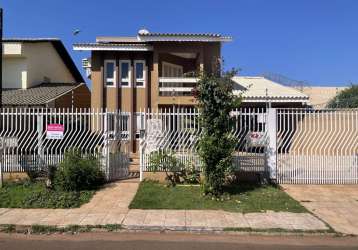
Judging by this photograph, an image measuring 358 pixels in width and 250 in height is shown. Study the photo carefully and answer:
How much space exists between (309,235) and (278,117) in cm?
565

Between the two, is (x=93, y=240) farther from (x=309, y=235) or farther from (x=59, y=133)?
(x=59, y=133)

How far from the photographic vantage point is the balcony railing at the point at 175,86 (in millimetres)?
21906

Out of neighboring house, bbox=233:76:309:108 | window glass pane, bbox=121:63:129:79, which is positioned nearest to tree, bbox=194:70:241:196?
neighboring house, bbox=233:76:309:108

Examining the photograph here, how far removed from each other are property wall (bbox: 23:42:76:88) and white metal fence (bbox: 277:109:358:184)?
16.0 meters

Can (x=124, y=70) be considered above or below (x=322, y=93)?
below

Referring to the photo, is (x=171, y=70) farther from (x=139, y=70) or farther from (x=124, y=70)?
(x=124, y=70)

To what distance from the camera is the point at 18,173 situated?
13992 millimetres

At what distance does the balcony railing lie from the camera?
21906 millimetres

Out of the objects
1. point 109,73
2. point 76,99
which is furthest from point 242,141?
point 76,99

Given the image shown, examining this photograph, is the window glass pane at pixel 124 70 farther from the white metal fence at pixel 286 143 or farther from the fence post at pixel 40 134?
the fence post at pixel 40 134

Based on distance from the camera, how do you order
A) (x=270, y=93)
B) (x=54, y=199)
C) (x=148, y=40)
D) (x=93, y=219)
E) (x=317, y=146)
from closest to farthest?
(x=93, y=219), (x=54, y=199), (x=317, y=146), (x=148, y=40), (x=270, y=93)

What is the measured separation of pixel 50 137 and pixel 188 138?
159 inches

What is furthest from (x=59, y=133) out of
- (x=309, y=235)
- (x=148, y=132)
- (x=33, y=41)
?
(x=33, y=41)

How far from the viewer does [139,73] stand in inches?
907
